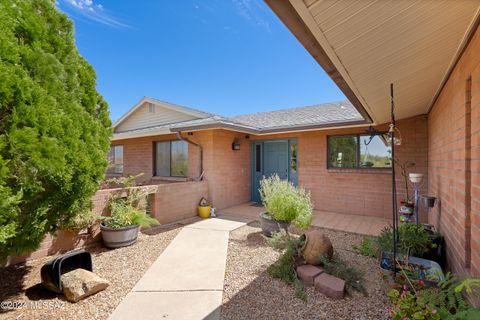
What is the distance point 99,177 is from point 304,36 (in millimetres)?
3148

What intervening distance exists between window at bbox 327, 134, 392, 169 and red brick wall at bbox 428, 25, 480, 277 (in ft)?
11.6

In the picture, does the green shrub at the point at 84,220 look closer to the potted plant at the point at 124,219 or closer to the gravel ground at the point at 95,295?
the potted plant at the point at 124,219

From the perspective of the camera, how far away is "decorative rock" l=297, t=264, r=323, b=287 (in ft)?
9.43

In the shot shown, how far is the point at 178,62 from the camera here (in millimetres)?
12203

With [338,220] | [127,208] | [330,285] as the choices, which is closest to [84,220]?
[127,208]

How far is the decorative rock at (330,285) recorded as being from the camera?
2.58 m

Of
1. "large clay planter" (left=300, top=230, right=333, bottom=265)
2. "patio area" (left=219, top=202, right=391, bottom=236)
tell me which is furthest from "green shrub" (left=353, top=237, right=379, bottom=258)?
"patio area" (left=219, top=202, right=391, bottom=236)

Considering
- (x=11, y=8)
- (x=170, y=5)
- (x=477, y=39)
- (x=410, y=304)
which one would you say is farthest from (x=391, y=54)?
(x=170, y=5)

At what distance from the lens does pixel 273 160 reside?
8406 millimetres

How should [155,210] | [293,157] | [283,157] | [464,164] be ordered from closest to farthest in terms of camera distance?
1. [464,164]
2. [155,210]
3. [293,157]
4. [283,157]

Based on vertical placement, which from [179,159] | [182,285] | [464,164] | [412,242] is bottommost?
[182,285]

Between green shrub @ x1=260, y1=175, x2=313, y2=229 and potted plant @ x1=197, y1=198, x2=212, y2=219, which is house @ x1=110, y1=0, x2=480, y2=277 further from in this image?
green shrub @ x1=260, y1=175, x2=313, y2=229

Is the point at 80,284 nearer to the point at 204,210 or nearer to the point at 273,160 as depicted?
the point at 204,210

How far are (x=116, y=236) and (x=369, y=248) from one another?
466 centimetres
